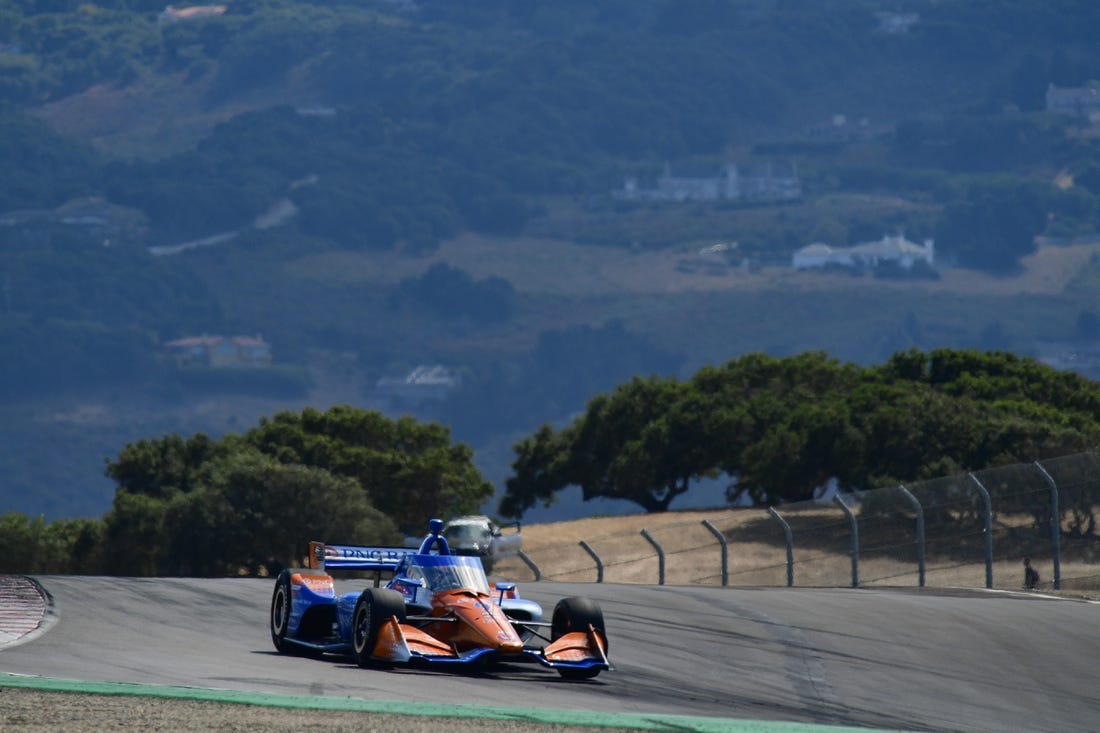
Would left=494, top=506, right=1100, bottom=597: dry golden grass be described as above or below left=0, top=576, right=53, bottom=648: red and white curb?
above

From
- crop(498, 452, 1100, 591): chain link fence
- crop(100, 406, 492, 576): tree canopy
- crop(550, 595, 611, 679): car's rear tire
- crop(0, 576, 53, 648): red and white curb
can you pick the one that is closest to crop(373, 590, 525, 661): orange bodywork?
crop(550, 595, 611, 679): car's rear tire

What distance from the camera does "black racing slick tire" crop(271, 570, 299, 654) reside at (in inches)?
783

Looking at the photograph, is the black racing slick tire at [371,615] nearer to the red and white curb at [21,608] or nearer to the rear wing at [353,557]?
the rear wing at [353,557]

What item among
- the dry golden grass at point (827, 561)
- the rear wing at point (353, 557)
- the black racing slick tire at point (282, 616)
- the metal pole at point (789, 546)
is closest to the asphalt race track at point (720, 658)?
the black racing slick tire at point (282, 616)

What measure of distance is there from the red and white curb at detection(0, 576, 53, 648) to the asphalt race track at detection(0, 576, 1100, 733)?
253 millimetres

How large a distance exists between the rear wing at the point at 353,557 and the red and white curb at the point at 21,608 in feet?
11.3

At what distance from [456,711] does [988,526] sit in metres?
18.1

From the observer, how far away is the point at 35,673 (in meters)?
17.5

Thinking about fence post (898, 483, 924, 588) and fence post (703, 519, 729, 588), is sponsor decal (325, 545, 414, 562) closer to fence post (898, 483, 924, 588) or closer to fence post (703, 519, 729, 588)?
fence post (898, 483, 924, 588)

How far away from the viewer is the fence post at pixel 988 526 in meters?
31.3

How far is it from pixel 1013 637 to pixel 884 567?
10.3 m

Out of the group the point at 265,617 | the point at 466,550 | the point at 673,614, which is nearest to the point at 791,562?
the point at 673,614

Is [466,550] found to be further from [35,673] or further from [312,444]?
[312,444]

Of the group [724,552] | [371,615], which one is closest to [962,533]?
[724,552]
